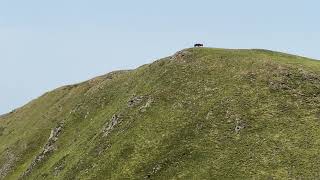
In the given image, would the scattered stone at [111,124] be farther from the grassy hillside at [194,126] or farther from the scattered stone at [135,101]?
the scattered stone at [135,101]

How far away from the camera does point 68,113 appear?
3250 inches

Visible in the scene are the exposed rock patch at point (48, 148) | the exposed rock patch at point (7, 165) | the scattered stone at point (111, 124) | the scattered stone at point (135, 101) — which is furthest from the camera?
the exposed rock patch at point (7, 165)

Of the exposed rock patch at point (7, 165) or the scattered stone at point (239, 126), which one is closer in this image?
the scattered stone at point (239, 126)

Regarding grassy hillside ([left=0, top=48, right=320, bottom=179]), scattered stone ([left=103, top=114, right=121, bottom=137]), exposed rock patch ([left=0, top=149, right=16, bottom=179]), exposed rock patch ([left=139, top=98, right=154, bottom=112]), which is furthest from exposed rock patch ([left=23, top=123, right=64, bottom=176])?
exposed rock patch ([left=139, top=98, right=154, bottom=112])

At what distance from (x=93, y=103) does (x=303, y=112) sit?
39.4 meters

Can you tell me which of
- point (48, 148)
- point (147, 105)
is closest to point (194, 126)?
point (147, 105)

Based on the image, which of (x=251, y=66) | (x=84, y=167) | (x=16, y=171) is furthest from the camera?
(x=16, y=171)

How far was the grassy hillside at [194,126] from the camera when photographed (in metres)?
50.1

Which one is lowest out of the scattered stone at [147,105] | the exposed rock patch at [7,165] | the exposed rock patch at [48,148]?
the exposed rock patch at [7,165]

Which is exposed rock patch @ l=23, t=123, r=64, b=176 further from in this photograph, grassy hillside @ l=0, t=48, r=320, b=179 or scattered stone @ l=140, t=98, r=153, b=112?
scattered stone @ l=140, t=98, r=153, b=112

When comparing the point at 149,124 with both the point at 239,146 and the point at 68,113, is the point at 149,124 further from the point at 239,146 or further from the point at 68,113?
the point at 68,113

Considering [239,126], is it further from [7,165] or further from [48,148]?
[7,165]

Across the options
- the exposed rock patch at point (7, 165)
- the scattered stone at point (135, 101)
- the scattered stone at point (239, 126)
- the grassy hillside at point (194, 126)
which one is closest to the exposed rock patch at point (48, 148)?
the grassy hillside at point (194, 126)

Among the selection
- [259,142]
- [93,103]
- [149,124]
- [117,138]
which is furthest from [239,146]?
[93,103]
